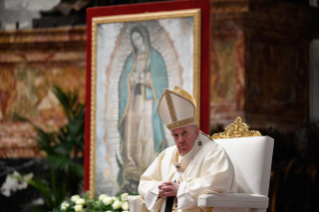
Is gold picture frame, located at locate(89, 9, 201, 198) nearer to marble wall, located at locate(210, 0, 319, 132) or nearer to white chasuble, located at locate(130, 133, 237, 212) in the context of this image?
white chasuble, located at locate(130, 133, 237, 212)

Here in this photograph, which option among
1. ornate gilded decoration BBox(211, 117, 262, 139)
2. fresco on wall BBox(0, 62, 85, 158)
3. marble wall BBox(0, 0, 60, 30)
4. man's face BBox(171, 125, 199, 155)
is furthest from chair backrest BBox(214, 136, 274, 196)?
marble wall BBox(0, 0, 60, 30)

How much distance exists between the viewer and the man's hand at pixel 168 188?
3883mm

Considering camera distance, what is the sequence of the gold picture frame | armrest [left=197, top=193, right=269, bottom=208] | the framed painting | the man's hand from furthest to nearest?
the framed painting
the gold picture frame
the man's hand
armrest [left=197, top=193, right=269, bottom=208]

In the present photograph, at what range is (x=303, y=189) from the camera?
25.2ft

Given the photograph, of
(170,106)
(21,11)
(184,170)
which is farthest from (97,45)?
(21,11)

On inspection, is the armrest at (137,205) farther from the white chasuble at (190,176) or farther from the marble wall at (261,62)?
the marble wall at (261,62)

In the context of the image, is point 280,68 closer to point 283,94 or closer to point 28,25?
point 283,94

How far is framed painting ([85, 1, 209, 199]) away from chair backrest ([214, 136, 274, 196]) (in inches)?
67.9

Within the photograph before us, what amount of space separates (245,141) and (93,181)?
8.07ft

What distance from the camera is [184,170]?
4160mm

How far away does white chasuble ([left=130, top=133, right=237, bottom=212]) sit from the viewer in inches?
149

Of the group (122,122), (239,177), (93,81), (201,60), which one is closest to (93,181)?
(122,122)

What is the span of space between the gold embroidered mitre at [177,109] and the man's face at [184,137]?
0.12ft

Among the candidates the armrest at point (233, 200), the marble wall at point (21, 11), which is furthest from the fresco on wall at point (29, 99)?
the armrest at point (233, 200)
